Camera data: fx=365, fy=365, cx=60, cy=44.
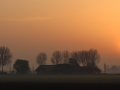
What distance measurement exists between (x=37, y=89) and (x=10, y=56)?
14403 centimetres

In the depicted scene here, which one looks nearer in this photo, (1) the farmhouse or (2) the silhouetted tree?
(1) the farmhouse

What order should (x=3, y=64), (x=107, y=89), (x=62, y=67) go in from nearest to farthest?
1. (x=107, y=89)
2. (x=62, y=67)
3. (x=3, y=64)

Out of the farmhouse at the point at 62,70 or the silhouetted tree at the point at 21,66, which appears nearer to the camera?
the farmhouse at the point at 62,70

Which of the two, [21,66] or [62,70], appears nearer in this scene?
[62,70]

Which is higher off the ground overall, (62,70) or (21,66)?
(21,66)

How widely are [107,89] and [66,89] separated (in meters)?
3.72

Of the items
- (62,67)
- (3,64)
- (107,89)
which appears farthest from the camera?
(3,64)

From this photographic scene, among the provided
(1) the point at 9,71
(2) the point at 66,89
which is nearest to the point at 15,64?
(1) the point at 9,71

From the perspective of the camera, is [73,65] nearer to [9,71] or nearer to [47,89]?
[9,71]

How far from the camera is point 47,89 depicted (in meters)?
33.0

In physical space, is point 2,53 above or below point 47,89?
above

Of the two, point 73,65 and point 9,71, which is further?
point 9,71

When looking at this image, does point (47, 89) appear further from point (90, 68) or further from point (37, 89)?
point (90, 68)

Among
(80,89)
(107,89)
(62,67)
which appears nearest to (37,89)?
(80,89)
